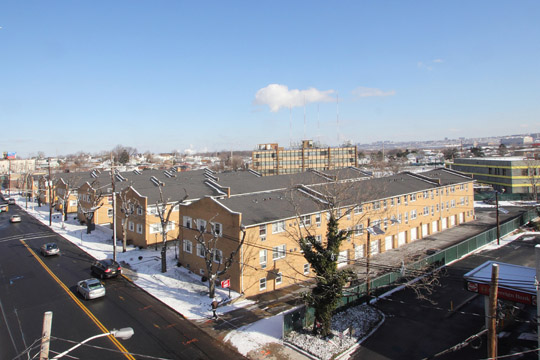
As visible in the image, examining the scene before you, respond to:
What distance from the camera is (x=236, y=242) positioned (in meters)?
28.2

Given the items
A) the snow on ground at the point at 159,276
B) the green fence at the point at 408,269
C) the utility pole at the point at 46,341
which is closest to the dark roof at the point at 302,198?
the green fence at the point at 408,269

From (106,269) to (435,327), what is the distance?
86.5 feet

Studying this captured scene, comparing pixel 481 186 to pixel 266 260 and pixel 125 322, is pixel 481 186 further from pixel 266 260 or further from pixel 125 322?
pixel 125 322

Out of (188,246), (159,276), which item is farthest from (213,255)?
(159,276)

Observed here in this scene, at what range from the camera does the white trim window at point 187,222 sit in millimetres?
33809

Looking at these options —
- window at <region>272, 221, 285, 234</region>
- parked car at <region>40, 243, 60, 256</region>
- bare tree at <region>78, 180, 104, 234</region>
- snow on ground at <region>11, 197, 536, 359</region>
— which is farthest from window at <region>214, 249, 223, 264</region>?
bare tree at <region>78, 180, 104, 234</region>

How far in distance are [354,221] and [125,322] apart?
79.6ft

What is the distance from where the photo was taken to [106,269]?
3070 centimetres

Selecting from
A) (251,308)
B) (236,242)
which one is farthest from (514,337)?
(236,242)

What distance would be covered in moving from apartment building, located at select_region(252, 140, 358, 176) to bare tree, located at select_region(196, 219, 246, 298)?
89382 mm

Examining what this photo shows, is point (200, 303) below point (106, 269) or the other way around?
below

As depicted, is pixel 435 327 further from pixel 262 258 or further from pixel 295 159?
pixel 295 159

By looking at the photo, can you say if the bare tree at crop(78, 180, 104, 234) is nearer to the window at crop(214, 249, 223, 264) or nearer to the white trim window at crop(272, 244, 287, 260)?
the window at crop(214, 249, 223, 264)

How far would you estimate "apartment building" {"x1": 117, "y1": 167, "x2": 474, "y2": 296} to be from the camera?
2823 centimetres
